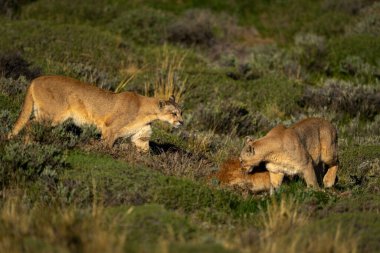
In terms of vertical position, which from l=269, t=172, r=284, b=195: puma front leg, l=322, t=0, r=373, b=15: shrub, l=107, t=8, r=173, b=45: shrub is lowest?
l=107, t=8, r=173, b=45: shrub

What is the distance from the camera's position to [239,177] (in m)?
12.2

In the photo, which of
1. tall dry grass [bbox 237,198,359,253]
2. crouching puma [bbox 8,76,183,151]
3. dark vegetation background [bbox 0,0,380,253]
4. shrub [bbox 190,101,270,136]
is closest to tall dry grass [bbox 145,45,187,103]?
dark vegetation background [bbox 0,0,380,253]

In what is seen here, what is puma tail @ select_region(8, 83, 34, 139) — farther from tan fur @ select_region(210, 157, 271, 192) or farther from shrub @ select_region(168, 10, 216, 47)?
shrub @ select_region(168, 10, 216, 47)

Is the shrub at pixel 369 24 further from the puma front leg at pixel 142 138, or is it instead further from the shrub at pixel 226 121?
the puma front leg at pixel 142 138

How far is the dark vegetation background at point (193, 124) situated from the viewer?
28.8 feet

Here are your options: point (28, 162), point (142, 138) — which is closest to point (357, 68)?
point (142, 138)

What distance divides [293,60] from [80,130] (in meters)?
12.5

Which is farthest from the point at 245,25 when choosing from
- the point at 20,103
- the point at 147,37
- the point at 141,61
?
the point at 20,103

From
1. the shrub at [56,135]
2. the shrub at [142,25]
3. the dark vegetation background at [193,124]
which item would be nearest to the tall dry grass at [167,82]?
the dark vegetation background at [193,124]

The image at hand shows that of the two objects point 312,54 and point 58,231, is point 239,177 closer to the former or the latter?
point 58,231

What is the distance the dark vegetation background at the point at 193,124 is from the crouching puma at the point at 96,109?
0.29m

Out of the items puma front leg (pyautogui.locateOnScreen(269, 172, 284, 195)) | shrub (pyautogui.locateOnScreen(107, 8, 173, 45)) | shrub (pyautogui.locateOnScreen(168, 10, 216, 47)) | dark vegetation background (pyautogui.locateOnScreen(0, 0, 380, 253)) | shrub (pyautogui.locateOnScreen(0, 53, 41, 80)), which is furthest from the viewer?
shrub (pyautogui.locateOnScreen(168, 10, 216, 47))

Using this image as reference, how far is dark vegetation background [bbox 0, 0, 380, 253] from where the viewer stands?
8773mm

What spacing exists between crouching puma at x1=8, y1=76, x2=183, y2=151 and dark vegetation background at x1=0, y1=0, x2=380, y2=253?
29 centimetres
